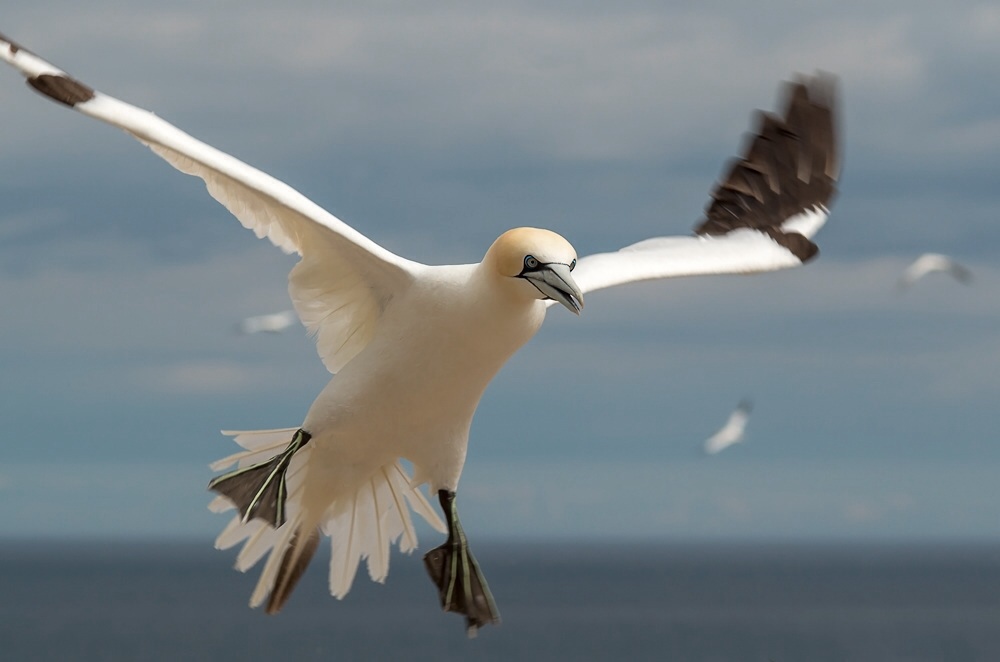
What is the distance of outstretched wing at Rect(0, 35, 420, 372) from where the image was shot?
9977mm

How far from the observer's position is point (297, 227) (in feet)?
35.4

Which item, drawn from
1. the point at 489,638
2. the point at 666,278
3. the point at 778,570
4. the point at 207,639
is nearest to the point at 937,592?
the point at 778,570

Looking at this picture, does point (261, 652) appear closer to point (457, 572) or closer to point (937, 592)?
point (457, 572)

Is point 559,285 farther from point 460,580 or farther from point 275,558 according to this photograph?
point 275,558

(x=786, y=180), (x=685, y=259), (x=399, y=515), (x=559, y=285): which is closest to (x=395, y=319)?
(x=559, y=285)

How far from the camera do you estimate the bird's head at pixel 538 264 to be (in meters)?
9.14

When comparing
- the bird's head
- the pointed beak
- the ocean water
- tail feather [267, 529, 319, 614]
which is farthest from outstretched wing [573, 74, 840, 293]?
the ocean water

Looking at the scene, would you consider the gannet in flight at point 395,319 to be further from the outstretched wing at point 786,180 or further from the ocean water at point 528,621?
the ocean water at point 528,621

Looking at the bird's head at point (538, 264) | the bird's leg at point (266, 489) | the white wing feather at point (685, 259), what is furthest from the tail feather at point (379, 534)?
the bird's head at point (538, 264)

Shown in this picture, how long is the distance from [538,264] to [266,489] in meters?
2.83

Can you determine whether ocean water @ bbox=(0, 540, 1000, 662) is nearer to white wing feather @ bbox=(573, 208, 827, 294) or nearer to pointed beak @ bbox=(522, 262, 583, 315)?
white wing feather @ bbox=(573, 208, 827, 294)

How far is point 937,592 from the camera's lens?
474ft

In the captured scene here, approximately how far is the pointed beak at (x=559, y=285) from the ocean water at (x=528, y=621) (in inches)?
2527

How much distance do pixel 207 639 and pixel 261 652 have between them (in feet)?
28.1
